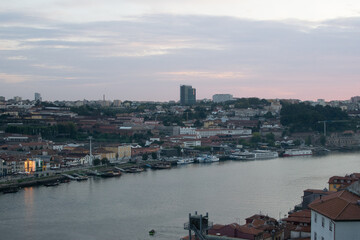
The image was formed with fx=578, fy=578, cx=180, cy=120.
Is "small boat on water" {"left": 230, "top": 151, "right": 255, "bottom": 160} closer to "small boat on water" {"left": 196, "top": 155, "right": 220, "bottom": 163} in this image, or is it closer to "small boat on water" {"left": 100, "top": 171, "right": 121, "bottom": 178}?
"small boat on water" {"left": 196, "top": 155, "right": 220, "bottom": 163}

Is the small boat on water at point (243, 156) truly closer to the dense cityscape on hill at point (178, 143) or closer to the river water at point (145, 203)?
the dense cityscape on hill at point (178, 143)

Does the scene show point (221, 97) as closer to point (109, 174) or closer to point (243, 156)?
point (243, 156)

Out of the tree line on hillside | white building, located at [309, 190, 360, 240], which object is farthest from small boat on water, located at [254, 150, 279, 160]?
white building, located at [309, 190, 360, 240]

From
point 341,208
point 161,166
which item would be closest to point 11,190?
point 161,166

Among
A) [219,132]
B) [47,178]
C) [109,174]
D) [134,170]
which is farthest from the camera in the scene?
[219,132]

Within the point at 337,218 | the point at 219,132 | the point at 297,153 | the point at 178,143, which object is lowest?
the point at 297,153

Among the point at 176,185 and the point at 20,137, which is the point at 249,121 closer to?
the point at 20,137

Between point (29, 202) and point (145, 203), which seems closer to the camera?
point (145, 203)

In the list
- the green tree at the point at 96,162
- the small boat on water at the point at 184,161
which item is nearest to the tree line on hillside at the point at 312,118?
the small boat on water at the point at 184,161
